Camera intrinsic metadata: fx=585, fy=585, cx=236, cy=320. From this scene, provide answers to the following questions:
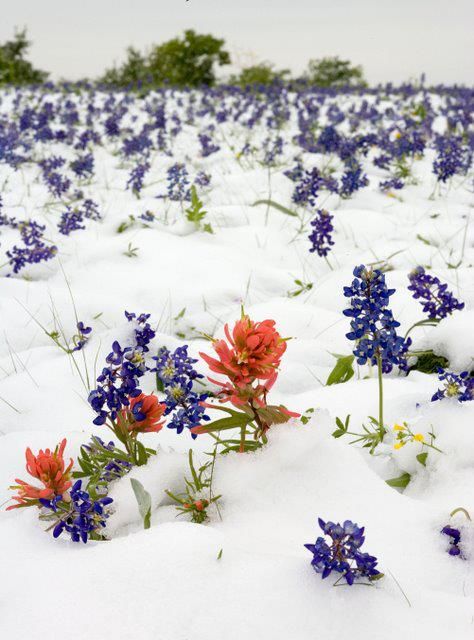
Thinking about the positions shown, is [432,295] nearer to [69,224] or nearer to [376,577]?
[376,577]

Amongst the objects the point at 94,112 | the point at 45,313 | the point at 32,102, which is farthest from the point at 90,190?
the point at 32,102

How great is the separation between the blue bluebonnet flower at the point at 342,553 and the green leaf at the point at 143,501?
37 centimetres

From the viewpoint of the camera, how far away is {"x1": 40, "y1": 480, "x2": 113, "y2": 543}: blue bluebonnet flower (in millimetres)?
1134

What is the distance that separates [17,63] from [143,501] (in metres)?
22.1

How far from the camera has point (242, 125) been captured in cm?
759

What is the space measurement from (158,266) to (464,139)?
4824mm

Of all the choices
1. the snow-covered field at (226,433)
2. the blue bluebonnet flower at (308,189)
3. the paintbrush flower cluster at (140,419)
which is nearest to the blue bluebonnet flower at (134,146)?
the snow-covered field at (226,433)

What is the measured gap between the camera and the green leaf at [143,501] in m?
1.20

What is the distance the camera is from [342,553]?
0.99 m

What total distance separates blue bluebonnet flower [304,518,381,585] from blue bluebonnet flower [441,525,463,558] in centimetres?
23

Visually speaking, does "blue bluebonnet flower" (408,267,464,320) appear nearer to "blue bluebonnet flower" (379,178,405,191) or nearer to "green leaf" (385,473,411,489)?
"green leaf" (385,473,411,489)

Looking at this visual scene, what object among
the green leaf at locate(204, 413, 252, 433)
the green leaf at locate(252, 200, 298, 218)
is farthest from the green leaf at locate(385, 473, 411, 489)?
the green leaf at locate(252, 200, 298, 218)

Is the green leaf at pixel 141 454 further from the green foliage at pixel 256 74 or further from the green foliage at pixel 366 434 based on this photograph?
the green foliage at pixel 256 74

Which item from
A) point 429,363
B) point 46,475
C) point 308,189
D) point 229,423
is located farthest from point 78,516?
point 308,189
